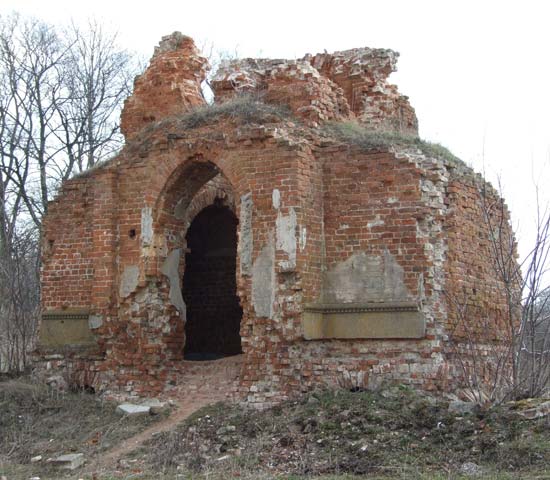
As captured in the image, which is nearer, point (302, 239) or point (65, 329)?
point (302, 239)

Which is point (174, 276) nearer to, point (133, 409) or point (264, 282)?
point (264, 282)

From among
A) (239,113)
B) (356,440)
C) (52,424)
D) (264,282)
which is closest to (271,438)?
(356,440)

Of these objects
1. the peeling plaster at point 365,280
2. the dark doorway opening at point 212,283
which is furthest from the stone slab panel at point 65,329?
the dark doorway opening at point 212,283

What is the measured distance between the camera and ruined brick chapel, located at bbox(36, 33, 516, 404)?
10906mm

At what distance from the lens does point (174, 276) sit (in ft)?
40.0

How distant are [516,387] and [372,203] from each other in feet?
9.26

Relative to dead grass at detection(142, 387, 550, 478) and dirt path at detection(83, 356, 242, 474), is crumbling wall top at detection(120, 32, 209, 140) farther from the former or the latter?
dead grass at detection(142, 387, 550, 478)

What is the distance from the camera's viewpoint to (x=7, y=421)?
11250mm

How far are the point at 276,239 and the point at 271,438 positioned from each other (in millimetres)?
2558

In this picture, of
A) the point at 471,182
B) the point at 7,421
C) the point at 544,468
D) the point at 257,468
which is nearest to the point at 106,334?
the point at 7,421

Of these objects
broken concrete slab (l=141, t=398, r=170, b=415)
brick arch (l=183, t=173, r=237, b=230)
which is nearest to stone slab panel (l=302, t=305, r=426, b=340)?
broken concrete slab (l=141, t=398, r=170, b=415)

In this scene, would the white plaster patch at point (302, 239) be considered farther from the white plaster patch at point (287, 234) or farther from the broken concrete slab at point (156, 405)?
the broken concrete slab at point (156, 405)

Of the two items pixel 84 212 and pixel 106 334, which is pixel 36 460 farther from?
pixel 84 212

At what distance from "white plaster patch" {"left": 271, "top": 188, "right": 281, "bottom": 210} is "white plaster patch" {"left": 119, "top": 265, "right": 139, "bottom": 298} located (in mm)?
2083
